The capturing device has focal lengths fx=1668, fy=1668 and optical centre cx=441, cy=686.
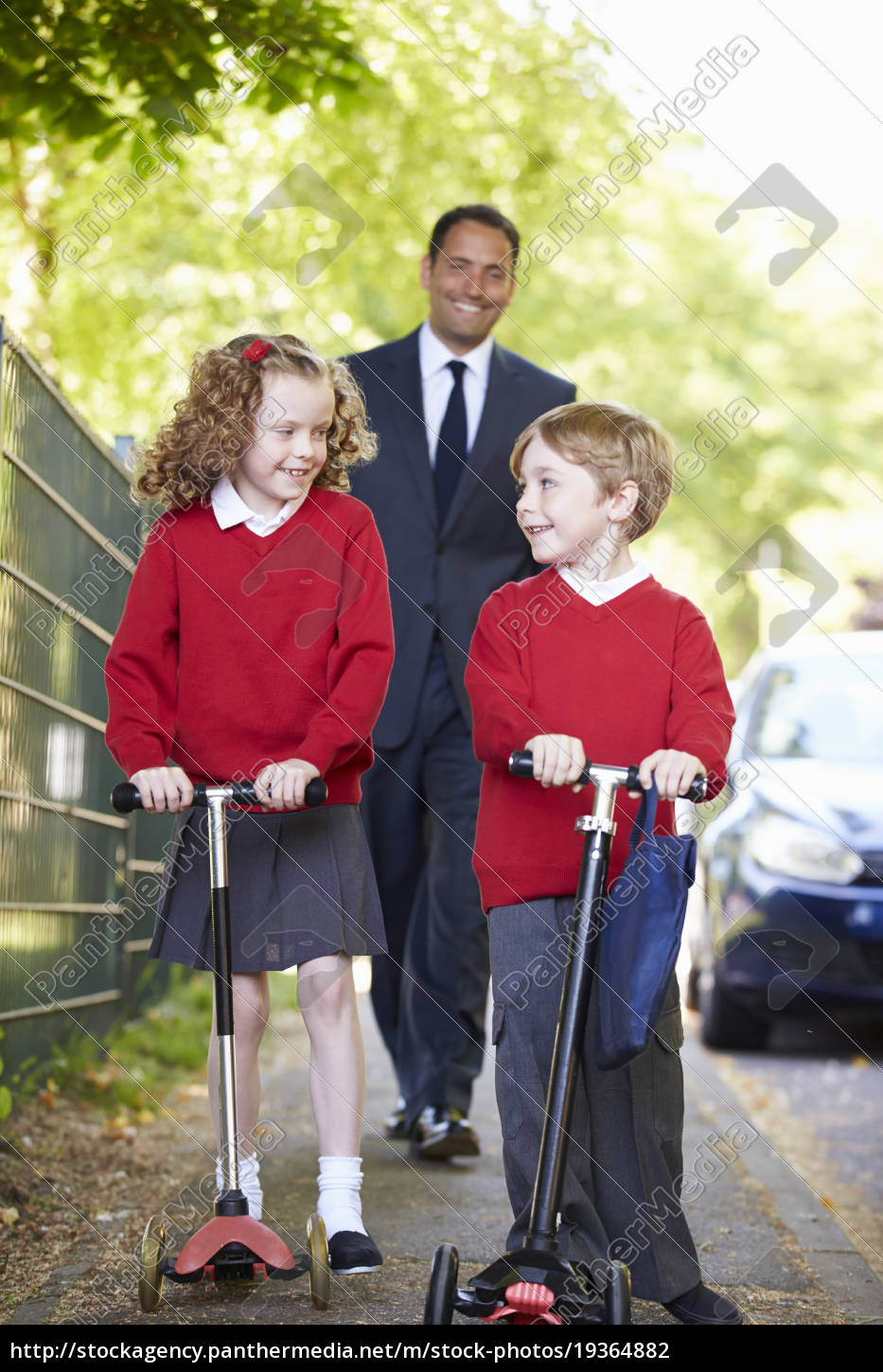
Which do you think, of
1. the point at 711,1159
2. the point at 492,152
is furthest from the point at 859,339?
the point at 711,1159

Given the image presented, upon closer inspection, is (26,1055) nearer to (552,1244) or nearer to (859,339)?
(552,1244)

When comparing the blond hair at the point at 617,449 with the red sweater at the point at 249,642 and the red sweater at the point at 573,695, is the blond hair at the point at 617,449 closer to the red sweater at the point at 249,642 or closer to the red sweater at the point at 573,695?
the red sweater at the point at 573,695

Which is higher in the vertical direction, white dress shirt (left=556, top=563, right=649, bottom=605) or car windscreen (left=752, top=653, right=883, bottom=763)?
white dress shirt (left=556, top=563, right=649, bottom=605)

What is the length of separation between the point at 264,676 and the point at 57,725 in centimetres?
192

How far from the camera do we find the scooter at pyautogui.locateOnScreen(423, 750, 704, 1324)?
2738mm

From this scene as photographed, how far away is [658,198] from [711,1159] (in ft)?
60.3

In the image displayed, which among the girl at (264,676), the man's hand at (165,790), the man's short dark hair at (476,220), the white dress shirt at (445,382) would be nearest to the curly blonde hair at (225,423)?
the girl at (264,676)

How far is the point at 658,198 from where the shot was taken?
2175cm

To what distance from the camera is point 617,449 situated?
3.41 metres

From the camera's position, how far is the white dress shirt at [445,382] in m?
4.86

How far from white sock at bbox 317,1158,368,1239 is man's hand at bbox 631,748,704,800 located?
102 centimetres

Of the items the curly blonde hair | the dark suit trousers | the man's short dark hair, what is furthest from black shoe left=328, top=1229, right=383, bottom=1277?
the man's short dark hair

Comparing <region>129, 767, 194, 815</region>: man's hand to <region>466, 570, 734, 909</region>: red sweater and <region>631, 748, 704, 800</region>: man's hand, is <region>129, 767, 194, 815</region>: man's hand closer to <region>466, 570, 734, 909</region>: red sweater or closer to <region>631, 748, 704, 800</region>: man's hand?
<region>466, 570, 734, 909</region>: red sweater

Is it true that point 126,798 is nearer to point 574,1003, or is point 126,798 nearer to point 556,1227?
point 574,1003
